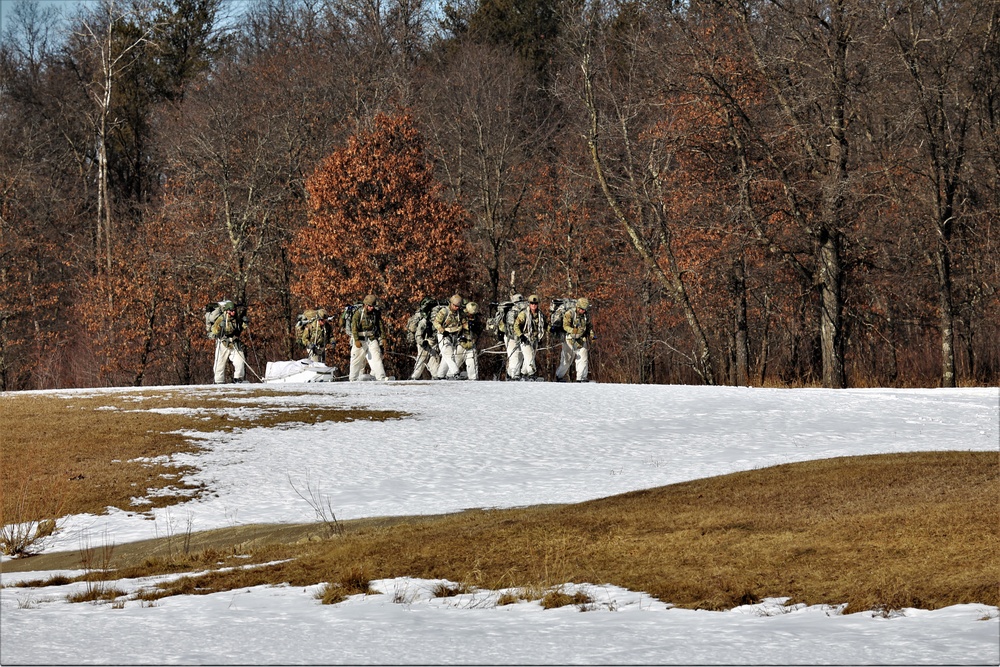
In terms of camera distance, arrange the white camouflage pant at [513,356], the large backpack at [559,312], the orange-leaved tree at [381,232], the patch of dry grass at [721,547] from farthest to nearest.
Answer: the orange-leaved tree at [381,232]
the white camouflage pant at [513,356]
the large backpack at [559,312]
the patch of dry grass at [721,547]

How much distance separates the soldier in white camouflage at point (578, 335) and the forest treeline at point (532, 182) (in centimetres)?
677

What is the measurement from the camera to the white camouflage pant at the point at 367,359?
102 ft

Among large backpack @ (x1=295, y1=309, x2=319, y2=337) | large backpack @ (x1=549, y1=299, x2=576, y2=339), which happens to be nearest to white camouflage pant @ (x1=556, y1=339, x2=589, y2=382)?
large backpack @ (x1=549, y1=299, x2=576, y2=339)

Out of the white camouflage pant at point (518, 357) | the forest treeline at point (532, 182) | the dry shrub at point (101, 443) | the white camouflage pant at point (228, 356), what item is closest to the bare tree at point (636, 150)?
the forest treeline at point (532, 182)

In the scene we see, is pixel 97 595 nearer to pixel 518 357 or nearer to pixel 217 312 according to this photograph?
pixel 217 312

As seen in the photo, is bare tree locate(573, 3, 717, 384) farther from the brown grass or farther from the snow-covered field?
the brown grass

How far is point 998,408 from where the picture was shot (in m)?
23.3

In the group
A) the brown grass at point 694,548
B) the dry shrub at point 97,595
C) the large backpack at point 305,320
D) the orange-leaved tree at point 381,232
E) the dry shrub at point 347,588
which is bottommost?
the dry shrub at point 97,595

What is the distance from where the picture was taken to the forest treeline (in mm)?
34969

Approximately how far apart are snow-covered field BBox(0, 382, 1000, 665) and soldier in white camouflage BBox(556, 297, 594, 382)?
138 inches

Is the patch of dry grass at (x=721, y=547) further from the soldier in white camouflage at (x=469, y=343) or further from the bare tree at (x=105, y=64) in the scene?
the bare tree at (x=105, y=64)

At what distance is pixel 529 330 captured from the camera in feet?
103

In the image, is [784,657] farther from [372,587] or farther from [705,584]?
[372,587]

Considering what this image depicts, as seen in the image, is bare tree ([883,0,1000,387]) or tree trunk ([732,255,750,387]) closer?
bare tree ([883,0,1000,387])
